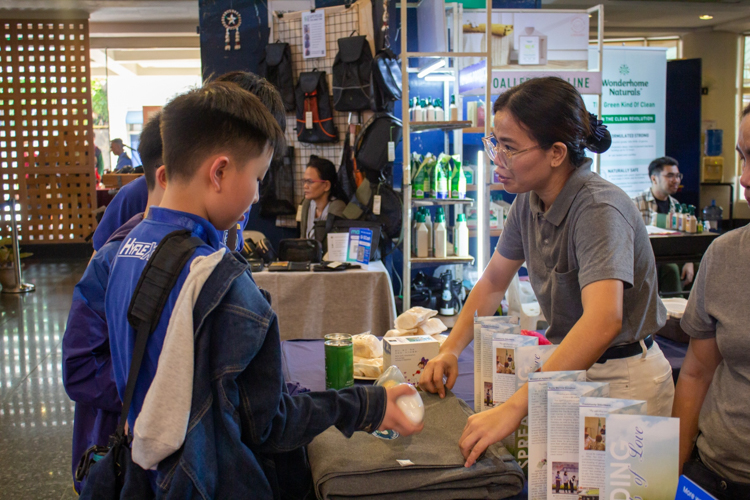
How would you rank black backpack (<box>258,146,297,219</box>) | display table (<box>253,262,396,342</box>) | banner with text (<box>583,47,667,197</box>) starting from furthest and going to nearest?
banner with text (<box>583,47,667,197</box>), black backpack (<box>258,146,297,219</box>), display table (<box>253,262,396,342</box>)

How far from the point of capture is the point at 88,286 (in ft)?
4.20

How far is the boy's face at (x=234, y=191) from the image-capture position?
96 centimetres

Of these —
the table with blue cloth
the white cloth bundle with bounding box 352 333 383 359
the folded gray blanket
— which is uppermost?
the white cloth bundle with bounding box 352 333 383 359

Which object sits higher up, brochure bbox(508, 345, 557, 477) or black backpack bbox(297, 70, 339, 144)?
black backpack bbox(297, 70, 339, 144)

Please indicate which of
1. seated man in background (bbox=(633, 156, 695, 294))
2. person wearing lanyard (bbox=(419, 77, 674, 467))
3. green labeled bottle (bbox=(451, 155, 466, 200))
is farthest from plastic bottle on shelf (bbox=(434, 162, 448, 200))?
person wearing lanyard (bbox=(419, 77, 674, 467))

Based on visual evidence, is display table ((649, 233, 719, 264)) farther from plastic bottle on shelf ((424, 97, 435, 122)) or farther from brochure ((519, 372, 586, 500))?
brochure ((519, 372, 586, 500))

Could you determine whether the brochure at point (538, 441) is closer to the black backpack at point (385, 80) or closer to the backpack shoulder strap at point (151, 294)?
the backpack shoulder strap at point (151, 294)

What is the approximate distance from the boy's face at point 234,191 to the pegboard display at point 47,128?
8892 millimetres

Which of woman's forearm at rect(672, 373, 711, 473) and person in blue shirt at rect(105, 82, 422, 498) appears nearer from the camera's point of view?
person in blue shirt at rect(105, 82, 422, 498)

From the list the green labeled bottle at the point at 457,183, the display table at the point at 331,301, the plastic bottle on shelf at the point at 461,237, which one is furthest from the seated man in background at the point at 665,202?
the display table at the point at 331,301

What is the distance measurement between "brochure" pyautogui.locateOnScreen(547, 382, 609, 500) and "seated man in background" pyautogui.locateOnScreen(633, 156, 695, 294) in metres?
4.29

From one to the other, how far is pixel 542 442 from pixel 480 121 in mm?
4174

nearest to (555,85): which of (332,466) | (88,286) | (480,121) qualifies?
(332,466)

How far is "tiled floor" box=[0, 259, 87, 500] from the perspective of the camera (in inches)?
101
